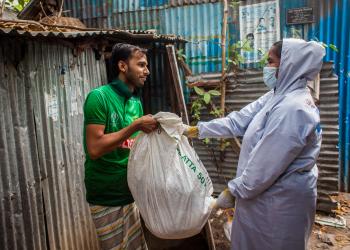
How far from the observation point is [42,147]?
3.18 metres

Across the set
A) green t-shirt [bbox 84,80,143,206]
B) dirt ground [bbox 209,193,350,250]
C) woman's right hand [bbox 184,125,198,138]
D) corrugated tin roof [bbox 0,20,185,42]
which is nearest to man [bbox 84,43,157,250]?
green t-shirt [bbox 84,80,143,206]

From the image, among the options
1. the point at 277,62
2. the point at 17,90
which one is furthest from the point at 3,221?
the point at 277,62

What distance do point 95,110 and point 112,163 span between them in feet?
1.50

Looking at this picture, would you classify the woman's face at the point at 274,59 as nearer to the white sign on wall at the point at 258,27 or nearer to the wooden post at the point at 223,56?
the wooden post at the point at 223,56

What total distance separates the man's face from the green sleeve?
337 mm

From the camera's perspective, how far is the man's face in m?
2.52

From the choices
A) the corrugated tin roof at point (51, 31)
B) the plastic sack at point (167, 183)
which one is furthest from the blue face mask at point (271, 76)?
the corrugated tin roof at point (51, 31)

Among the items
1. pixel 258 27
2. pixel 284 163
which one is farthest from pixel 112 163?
pixel 258 27

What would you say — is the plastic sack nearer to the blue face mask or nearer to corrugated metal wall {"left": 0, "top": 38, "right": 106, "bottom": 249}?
the blue face mask

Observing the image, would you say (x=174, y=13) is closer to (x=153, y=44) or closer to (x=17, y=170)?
(x=153, y=44)

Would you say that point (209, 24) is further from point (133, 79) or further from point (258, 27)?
point (133, 79)

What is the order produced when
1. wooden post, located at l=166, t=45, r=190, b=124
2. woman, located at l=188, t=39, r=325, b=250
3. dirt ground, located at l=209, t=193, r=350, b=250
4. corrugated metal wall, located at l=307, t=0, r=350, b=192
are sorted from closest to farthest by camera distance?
woman, located at l=188, t=39, r=325, b=250, wooden post, located at l=166, t=45, r=190, b=124, dirt ground, located at l=209, t=193, r=350, b=250, corrugated metal wall, located at l=307, t=0, r=350, b=192

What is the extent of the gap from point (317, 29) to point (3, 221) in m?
5.31

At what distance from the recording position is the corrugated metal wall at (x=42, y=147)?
2740 millimetres
